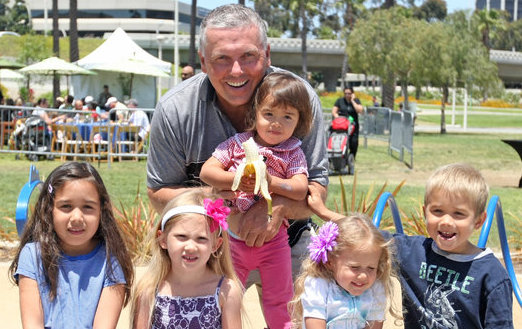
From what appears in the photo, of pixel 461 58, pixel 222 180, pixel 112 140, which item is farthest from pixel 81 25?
pixel 222 180

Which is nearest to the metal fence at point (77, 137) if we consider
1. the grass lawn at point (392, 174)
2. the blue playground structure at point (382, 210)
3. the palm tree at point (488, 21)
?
the grass lawn at point (392, 174)

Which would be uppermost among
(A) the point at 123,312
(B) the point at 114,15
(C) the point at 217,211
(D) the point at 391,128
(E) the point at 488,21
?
(B) the point at 114,15

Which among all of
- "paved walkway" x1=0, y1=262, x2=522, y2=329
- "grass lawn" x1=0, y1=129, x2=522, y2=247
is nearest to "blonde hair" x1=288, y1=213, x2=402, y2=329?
"paved walkway" x1=0, y1=262, x2=522, y2=329

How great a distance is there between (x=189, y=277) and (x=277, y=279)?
67 cm

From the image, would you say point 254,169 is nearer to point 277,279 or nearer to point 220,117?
point 220,117

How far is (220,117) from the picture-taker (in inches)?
156

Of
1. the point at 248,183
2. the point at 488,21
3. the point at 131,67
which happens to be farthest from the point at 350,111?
the point at 488,21

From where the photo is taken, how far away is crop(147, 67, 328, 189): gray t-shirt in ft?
13.0

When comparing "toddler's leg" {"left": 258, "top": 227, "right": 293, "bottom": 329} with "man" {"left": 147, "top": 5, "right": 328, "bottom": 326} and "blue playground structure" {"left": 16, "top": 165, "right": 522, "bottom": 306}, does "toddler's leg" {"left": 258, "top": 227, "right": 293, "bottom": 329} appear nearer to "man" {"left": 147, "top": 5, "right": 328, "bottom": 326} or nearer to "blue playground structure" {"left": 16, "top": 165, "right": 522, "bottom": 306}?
"man" {"left": 147, "top": 5, "right": 328, "bottom": 326}

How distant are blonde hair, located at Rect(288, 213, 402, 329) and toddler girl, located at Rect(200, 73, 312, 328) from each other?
0.43 metres

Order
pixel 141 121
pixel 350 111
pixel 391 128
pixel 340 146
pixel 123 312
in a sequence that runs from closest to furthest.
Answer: pixel 123 312
pixel 340 146
pixel 141 121
pixel 350 111
pixel 391 128

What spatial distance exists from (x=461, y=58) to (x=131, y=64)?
1525 cm

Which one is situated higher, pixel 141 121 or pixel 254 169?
pixel 254 169

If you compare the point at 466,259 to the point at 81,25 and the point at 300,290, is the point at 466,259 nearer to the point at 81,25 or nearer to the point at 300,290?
the point at 300,290
